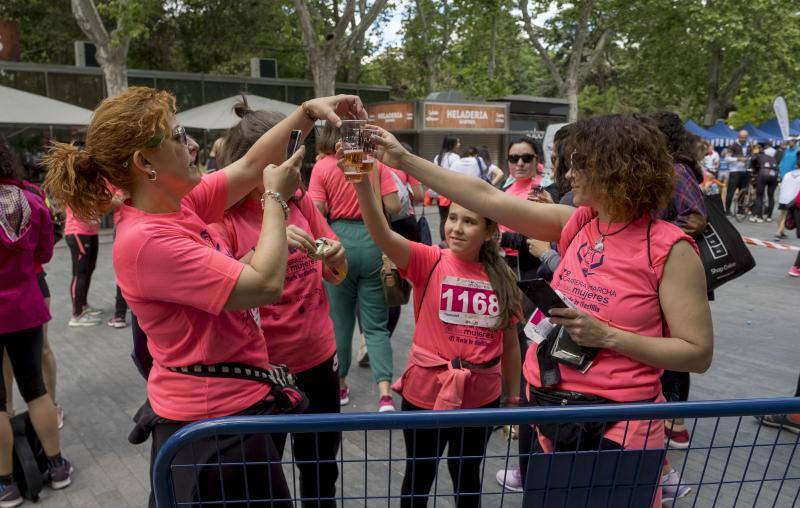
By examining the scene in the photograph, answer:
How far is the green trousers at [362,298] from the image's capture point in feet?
14.2

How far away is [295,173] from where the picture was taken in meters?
2.05

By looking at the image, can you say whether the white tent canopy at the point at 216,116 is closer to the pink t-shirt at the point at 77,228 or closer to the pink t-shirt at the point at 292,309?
the pink t-shirt at the point at 77,228

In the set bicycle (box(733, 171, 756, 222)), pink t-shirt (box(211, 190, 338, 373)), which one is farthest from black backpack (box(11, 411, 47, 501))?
bicycle (box(733, 171, 756, 222))

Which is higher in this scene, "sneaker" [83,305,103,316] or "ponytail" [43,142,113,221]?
"ponytail" [43,142,113,221]

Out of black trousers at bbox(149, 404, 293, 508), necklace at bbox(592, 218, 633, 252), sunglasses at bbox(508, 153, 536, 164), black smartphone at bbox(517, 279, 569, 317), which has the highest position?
necklace at bbox(592, 218, 633, 252)

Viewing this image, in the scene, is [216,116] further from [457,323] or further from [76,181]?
Answer: [76,181]

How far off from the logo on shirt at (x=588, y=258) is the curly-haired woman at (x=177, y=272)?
3.27 feet

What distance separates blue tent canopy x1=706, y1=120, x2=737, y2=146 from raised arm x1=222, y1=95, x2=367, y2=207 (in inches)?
1081

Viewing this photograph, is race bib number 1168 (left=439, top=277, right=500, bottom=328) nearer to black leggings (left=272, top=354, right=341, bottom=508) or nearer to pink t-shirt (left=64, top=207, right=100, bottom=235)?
black leggings (left=272, top=354, right=341, bottom=508)

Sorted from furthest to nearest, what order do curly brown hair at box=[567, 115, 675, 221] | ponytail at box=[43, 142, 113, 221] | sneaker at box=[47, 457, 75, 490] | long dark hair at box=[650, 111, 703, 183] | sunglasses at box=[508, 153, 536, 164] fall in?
sunglasses at box=[508, 153, 536, 164] → sneaker at box=[47, 457, 75, 490] → long dark hair at box=[650, 111, 703, 183] → curly brown hair at box=[567, 115, 675, 221] → ponytail at box=[43, 142, 113, 221]

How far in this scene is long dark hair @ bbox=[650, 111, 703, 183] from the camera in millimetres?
2938

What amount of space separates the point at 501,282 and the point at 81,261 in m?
5.04

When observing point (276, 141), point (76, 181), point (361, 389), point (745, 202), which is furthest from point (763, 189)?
point (76, 181)

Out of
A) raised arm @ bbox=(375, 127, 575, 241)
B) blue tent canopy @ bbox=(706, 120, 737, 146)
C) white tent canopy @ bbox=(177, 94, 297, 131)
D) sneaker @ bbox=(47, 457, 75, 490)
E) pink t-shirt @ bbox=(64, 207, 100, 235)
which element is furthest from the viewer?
blue tent canopy @ bbox=(706, 120, 737, 146)
